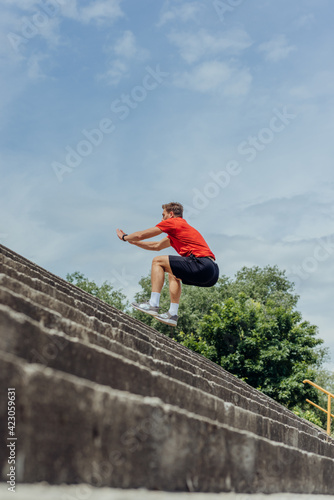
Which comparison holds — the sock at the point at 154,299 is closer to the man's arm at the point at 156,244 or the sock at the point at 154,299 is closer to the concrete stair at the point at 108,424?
the man's arm at the point at 156,244

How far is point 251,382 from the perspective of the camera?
25.3 metres

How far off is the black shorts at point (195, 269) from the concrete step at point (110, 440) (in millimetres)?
4649

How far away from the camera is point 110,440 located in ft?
4.96

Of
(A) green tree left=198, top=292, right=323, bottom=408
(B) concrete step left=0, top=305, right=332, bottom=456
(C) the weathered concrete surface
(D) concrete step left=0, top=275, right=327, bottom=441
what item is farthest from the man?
(A) green tree left=198, top=292, right=323, bottom=408

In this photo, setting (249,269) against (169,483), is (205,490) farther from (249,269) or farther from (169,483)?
(249,269)

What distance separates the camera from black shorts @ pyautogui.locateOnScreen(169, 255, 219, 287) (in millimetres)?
6855

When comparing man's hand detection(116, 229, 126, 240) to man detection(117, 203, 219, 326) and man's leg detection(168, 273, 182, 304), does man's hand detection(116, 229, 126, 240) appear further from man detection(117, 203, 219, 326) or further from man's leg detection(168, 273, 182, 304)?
man's leg detection(168, 273, 182, 304)

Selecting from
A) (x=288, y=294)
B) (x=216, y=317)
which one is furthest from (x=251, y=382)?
(x=288, y=294)

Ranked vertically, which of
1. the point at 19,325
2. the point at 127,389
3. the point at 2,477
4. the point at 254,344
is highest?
the point at 254,344

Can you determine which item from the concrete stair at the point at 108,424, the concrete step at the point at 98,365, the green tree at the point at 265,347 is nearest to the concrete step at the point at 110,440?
the concrete stair at the point at 108,424

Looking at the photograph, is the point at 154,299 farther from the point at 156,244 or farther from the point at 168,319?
the point at 156,244

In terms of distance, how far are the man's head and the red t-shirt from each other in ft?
0.78

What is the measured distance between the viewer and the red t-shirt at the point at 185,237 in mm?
6855

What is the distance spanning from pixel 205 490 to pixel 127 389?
0.46 metres
